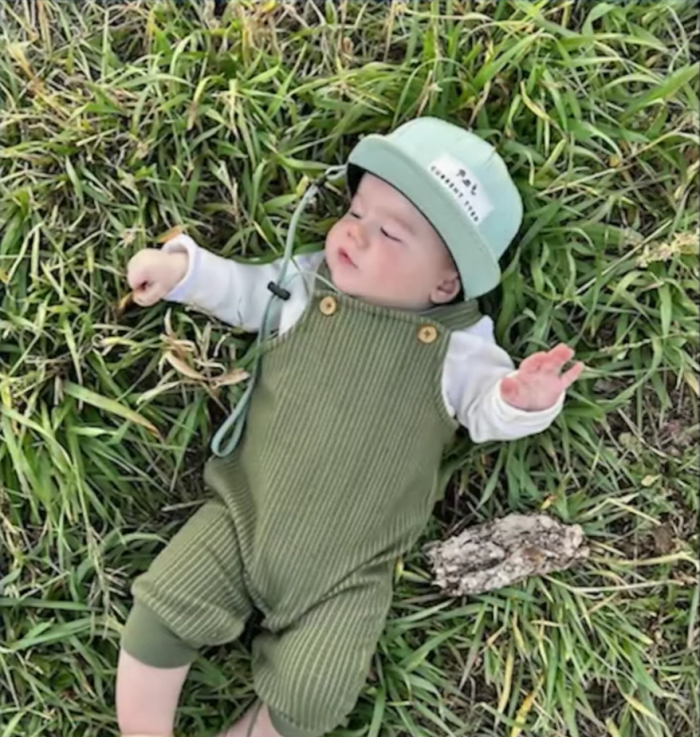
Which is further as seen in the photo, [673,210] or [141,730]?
[673,210]

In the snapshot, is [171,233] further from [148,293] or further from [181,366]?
[181,366]

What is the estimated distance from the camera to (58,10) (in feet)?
7.64

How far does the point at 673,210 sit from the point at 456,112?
1.44 ft

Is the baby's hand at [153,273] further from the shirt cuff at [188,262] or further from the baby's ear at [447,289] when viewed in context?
the baby's ear at [447,289]

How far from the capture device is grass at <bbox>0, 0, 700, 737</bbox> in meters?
2.27

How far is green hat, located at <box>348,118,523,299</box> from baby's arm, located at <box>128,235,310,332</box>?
278 millimetres

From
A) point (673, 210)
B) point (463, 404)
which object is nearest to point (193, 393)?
point (463, 404)

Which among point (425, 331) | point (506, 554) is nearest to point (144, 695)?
point (506, 554)

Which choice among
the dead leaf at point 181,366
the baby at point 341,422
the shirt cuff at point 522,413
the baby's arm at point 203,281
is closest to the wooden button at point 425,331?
the baby at point 341,422

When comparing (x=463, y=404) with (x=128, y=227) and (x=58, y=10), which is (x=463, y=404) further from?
(x=58, y=10)

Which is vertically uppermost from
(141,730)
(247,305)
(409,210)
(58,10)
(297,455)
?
(58,10)

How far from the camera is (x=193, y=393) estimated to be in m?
2.32

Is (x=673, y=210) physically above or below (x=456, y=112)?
below

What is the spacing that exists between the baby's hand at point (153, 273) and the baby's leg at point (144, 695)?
24.3 inches
